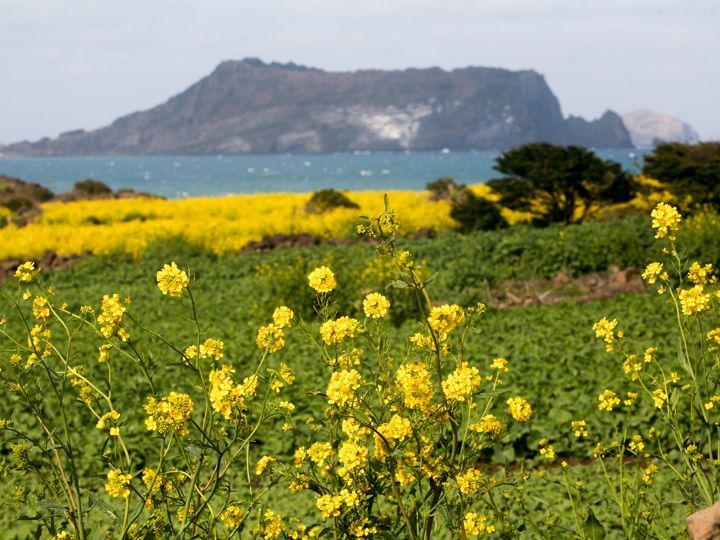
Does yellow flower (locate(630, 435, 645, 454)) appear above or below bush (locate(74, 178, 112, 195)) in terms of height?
below

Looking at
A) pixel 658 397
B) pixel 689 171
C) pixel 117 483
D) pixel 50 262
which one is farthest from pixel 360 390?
pixel 689 171

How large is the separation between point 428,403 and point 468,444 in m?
0.37

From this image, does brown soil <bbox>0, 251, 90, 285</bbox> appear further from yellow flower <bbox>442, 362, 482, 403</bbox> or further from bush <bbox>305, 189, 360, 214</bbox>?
yellow flower <bbox>442, 362, 482, 403</bbox>

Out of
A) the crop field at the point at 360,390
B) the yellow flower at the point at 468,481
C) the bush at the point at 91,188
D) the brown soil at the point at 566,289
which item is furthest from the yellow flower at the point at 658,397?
the bush at the point at 91,188

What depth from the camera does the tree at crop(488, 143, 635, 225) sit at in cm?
1758

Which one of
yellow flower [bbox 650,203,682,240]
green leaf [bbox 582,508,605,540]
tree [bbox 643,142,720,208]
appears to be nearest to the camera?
yellow flower [bbox 650,203,682,240]

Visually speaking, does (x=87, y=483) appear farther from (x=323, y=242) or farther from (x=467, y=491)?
(x=323, y=242)

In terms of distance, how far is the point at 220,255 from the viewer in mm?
17594

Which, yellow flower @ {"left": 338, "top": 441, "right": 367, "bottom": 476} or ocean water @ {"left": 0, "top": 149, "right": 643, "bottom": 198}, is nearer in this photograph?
yellow flower @ {"left": 338, "top": 441, "right": 367, "bottom": 476}

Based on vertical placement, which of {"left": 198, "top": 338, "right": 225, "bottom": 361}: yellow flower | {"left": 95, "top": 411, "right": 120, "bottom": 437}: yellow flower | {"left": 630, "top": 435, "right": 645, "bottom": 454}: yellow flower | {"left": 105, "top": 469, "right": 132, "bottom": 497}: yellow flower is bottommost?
{"left": 630, "top": 435, "right": 645, "bottom": 454}: yellow flower

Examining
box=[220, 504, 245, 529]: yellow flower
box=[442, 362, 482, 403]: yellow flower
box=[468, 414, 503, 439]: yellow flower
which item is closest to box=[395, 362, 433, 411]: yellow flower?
box=[442, 362, 482, 403]: yellow flower

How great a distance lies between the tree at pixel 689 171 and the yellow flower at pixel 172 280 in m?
16.1

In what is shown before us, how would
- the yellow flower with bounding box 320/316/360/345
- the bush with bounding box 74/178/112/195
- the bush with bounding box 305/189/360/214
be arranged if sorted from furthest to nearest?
the bush with bounding box 74/178/112/195 < the bush with bounding box 305/189/360/214 < the yellow flower with bounding box 320/316/360/345

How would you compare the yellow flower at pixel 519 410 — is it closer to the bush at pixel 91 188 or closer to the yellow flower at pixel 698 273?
the yellow flower at pixel 698 273
